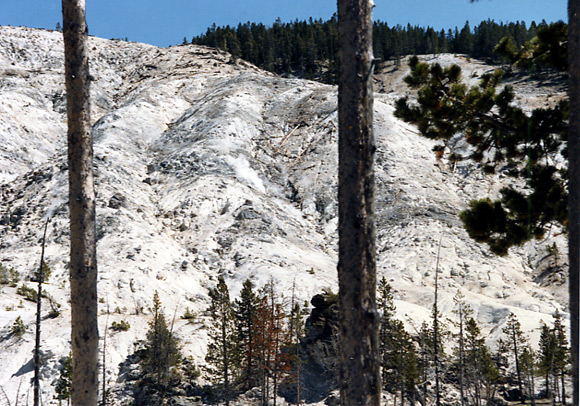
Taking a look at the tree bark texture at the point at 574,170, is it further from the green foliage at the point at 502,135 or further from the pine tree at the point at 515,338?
the pine tree at the point at 515,338

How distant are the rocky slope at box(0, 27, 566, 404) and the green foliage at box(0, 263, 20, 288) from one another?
0.60 metres

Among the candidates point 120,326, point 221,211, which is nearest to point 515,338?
point 120,326

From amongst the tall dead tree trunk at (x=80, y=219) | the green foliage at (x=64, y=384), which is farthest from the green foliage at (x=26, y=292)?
the tall dead tree trunk at (x=80, y=219)

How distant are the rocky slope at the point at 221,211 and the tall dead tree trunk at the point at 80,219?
50.5 ft

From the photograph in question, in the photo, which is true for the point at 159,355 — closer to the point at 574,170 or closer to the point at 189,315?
the point at 189,315

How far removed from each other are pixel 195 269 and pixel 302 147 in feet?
75.7

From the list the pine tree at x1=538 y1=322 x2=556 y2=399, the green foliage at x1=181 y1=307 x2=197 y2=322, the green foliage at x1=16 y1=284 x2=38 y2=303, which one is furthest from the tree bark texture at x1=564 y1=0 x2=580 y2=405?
the green foliage at x1=16 y1=284 x2=38 y2=303

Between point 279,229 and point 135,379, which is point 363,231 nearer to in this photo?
point 135,379

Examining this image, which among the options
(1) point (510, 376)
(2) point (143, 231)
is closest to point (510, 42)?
(1) point (510, 376)

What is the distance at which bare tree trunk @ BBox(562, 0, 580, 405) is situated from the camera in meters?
7.96

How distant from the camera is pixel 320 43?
115 meters

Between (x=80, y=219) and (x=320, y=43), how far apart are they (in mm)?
114628

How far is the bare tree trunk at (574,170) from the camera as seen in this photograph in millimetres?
7965

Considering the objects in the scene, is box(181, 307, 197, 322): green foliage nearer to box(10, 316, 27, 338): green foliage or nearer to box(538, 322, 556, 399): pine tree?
box(10, 316, 27, 338): green foliage
